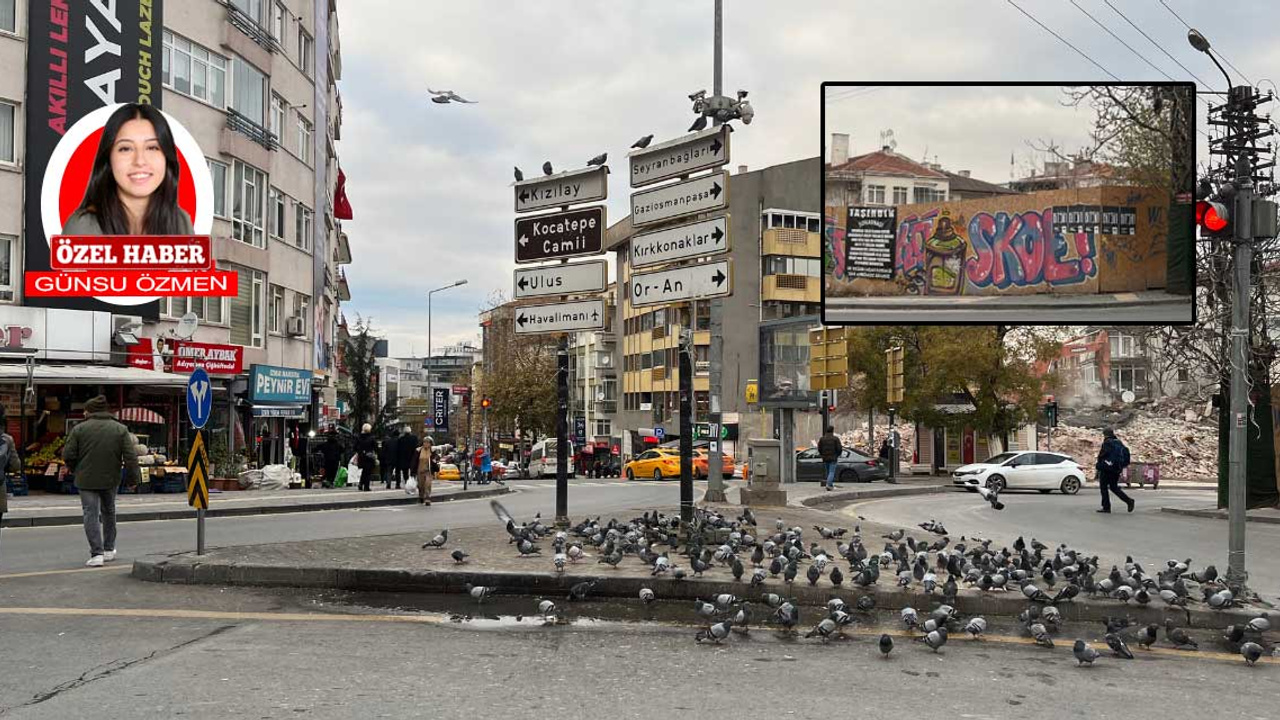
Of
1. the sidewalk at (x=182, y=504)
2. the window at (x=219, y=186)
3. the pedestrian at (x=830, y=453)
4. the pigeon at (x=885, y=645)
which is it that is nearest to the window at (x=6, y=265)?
the sidewalk at (x=182, y=504)

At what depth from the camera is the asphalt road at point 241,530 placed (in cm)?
1218

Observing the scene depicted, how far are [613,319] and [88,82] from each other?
6634 centimetres

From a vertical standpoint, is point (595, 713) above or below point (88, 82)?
below

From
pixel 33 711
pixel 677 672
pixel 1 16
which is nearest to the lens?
pixel 33 711

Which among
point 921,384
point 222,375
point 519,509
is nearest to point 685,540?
point 519,509

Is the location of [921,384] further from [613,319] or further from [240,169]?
[613,319]

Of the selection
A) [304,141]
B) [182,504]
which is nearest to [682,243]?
[182,504]

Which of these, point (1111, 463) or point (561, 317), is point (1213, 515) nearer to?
point (1111, 463)

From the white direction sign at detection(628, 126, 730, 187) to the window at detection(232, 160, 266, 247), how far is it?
21555 millimetres

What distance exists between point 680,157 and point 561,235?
1997 millimetres

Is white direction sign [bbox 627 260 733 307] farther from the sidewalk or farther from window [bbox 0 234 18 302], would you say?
window [bbox 0 234 18 302]

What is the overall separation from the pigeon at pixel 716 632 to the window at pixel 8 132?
2342 cm

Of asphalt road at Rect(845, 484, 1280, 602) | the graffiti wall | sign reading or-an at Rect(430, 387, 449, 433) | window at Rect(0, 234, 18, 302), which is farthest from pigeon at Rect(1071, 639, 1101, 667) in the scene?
sign reading or-an at Rect(430, 387, 449, 433)

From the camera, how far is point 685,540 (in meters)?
11.5
